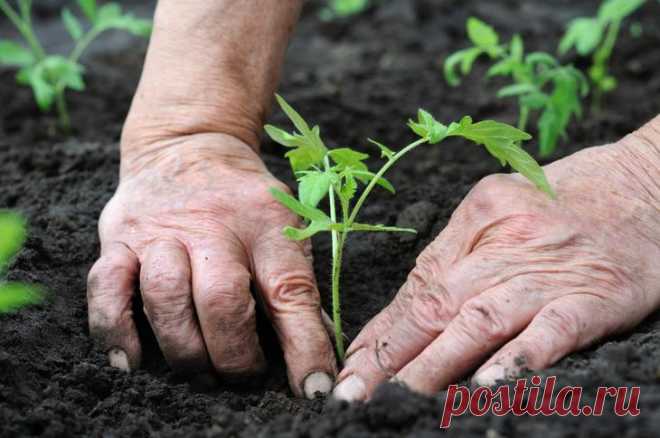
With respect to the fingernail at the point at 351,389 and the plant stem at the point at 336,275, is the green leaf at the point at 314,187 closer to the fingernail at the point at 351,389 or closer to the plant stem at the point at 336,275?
the plant stem at the point at 336,275

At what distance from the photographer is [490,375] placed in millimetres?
1846

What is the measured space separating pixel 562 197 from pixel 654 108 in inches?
89.9

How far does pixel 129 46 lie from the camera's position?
5.41 metres

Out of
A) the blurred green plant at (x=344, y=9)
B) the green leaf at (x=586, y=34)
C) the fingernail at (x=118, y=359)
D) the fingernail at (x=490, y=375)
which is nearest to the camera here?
the fingernail at (x=490, y=375)

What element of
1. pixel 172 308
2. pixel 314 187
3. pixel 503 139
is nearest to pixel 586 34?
pixel 503 139

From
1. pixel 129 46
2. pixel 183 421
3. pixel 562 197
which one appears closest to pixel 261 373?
pixel 183 421

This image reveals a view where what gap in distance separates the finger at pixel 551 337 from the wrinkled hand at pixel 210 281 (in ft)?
1.51

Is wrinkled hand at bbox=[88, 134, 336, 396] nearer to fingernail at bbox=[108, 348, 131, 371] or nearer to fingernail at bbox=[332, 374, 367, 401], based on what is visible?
fingernail at bbox=[108, 348, 131, 371]

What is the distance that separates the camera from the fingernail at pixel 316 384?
6.93ft

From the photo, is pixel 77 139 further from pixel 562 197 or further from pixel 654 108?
pixel 654 108

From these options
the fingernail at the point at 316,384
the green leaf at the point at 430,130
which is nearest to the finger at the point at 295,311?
the fingernail at the point at 316,384

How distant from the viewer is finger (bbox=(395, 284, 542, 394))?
75.5 inches

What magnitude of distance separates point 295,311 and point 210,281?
0.23m

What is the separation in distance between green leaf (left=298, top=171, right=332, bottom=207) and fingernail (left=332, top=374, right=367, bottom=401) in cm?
43
